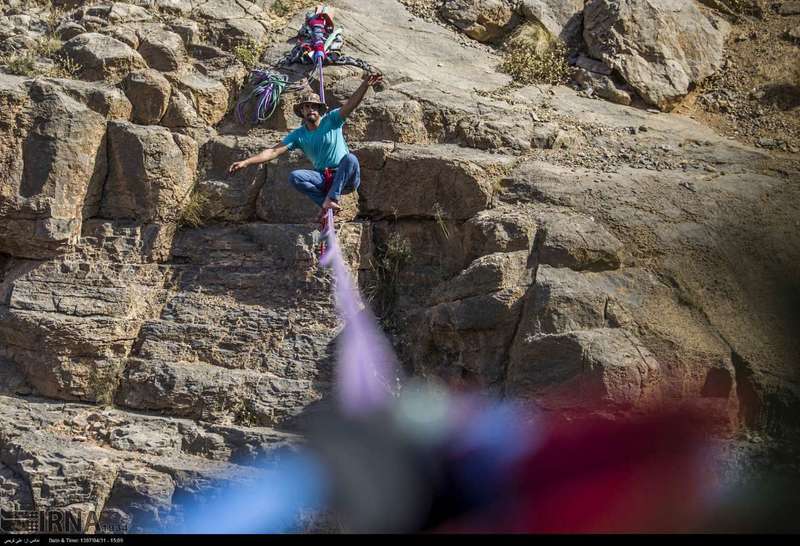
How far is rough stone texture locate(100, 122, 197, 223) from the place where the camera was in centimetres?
789

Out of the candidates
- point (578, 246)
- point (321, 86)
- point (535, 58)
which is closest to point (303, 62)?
point (321, 86)

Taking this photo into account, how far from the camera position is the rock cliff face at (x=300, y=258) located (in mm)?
6289

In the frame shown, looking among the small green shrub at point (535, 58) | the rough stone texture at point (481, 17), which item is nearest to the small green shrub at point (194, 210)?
the small green shrub at point (535, 58)

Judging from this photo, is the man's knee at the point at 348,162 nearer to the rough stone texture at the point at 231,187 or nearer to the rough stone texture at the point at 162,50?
the rough stone texture at the point at 231,187

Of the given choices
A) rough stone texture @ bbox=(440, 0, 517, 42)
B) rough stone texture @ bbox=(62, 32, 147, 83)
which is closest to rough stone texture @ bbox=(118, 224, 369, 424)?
rough stone texture @ bbox=(62, 32, 147, 83)

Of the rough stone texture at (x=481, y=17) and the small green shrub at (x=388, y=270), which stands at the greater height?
the rough stone texture at (x=481, y=17)

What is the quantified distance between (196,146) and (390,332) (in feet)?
8.98

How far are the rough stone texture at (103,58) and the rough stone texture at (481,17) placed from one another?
3.86m

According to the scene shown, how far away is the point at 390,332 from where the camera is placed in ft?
24.0

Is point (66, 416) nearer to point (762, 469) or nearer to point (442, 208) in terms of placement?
point (442, 208)

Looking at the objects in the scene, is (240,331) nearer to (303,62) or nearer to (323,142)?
(323,142)

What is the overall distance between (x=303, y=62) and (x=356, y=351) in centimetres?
345

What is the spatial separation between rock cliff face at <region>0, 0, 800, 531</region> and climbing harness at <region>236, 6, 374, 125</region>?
0.17 meters

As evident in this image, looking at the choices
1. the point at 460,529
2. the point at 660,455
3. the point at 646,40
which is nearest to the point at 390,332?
the point at 460,529
